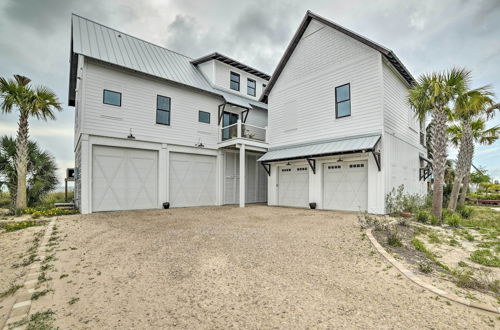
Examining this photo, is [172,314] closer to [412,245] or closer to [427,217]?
[412,245]

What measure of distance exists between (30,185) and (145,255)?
12856 mm

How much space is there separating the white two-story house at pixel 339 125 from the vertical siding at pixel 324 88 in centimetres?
5

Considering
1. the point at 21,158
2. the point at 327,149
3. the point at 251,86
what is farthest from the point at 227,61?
the point at 21,158

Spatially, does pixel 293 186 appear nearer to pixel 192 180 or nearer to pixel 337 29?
pixel 192 180

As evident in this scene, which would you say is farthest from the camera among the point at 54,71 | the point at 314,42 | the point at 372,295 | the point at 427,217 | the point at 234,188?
the point at 234,188

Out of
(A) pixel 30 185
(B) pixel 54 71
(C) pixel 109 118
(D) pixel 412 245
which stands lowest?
(D) pixel 412 245

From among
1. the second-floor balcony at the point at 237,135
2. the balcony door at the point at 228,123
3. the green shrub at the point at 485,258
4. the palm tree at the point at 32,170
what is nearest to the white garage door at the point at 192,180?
the second-floor balcony at the point at 237,135

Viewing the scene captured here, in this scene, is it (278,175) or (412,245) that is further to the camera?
(278,175)

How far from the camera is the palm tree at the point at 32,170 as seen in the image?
12508mm

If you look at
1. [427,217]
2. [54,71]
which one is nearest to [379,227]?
[427,217]

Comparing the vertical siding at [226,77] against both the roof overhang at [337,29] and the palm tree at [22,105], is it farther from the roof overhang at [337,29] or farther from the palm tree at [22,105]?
the palm tree at [22,105]

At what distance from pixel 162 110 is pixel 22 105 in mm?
6440

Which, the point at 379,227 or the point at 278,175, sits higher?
the point at 278,175

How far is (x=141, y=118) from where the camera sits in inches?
506
